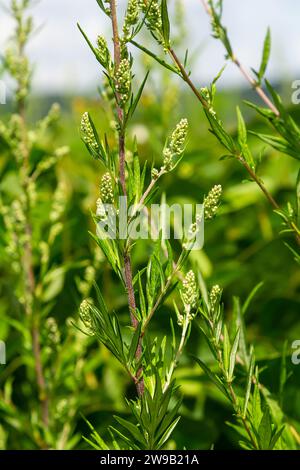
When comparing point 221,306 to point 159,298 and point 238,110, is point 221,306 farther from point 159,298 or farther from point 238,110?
point 238,110

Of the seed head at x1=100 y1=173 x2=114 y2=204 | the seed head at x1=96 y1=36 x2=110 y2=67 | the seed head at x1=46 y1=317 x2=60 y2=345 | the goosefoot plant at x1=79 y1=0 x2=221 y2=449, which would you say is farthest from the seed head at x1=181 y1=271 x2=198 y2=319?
the seed head at x1=46 y1=317 x2=60 y2=345

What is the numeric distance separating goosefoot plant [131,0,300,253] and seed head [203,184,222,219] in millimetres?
76

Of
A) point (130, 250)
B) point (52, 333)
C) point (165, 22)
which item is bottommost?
point (52, 333)

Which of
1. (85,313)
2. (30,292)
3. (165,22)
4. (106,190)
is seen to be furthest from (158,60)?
(30,292)

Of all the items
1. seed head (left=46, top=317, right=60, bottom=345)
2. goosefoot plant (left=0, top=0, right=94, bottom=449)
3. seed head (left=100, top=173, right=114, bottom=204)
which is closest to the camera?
seed head (left=100, top=173, right=114, bottom=204)

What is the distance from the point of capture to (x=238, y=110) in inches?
27.2

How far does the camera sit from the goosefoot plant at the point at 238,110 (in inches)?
23.6

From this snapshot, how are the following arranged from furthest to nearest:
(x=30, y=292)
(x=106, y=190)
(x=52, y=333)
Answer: (x=30, y=292) < (x=52, y=333) < (x=106, y=190)

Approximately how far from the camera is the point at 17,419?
1045 millimetres

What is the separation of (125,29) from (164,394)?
334 mm

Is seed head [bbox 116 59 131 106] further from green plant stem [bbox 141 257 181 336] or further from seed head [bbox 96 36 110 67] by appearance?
green plant stem [bbox 141 257 181 336]

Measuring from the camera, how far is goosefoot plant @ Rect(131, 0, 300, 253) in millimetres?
600

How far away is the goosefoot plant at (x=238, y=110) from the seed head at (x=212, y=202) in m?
0.08

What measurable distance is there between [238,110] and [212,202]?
16cm
